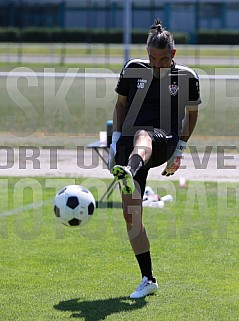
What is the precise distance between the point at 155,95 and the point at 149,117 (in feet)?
0.64

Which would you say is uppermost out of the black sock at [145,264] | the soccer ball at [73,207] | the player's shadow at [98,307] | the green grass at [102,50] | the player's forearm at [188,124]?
the player's forearm at [188,124]

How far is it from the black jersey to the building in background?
A: 154 ft

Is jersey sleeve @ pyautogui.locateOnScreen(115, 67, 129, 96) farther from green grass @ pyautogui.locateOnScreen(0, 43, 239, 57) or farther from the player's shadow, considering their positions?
green grass @ pyautogui.locateOnScreen(0, 43, 239, 57)

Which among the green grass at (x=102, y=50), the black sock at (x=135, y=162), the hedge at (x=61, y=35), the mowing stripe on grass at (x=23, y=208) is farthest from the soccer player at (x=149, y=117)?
the hedge at (x=61, y=35)

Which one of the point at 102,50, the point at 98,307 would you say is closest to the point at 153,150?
the point at 98,307

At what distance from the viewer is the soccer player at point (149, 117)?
7.36m

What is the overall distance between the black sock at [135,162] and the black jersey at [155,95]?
1.67 feet

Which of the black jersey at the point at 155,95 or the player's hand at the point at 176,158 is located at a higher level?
the black jersey at the point at 155,95

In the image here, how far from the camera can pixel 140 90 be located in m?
7.59

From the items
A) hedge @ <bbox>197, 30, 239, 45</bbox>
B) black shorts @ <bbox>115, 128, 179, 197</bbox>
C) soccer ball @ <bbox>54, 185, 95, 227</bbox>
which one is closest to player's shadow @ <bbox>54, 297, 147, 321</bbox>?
soccer ball @ <bbox>54, 185, 95, 227</bbox>

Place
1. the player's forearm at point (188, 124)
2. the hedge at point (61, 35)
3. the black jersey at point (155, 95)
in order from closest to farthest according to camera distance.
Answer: the black jersey at point (155, 95) → the player's forearm at point (188, 124) → the hedge at point (61, 35)

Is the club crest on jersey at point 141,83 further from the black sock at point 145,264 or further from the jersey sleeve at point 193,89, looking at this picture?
the black sock at point 145,264

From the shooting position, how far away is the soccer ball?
25.4 ft

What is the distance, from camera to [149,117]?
757 cm
